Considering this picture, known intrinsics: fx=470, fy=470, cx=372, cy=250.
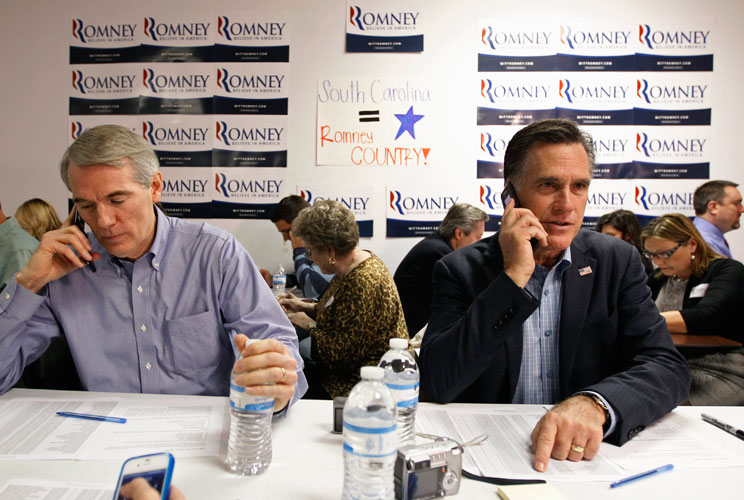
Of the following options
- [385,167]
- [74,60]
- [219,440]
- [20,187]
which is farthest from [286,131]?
[219,440]

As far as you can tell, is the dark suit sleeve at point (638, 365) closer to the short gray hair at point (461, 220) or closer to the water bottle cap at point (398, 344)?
the water bottle cap at point (398, 344)

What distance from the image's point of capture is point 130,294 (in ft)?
5.16

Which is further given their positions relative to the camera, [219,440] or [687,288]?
[687,288]

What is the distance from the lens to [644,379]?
1.35 m

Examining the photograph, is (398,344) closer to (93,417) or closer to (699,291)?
(93,417)

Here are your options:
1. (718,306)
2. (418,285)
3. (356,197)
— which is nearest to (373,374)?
(418,285)

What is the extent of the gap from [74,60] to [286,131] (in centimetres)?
228

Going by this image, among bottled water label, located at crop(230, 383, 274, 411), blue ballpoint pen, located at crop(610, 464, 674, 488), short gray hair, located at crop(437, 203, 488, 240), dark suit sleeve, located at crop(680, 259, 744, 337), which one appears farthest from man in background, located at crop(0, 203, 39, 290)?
dark suit sleeve, located at crop(680, 259, 744, 337)

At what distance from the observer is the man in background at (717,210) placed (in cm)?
424

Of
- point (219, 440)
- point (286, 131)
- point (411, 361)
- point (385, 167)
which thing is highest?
point (286, 131)

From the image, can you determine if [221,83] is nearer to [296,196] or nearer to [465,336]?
[296,196]

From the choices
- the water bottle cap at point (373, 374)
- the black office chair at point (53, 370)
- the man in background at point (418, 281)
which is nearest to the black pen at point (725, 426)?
the water bottle cap at point (373, 374)

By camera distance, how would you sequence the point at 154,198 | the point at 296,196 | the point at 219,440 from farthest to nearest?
the point at 296,196 → the point at 154,198 → the point at 219,440

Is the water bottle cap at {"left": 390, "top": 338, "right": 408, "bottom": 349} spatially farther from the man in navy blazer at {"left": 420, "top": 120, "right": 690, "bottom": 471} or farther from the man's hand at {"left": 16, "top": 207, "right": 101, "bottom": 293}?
the man's hand at {"left": 16, "top": 207, "right": 101, "bottom": 293}
